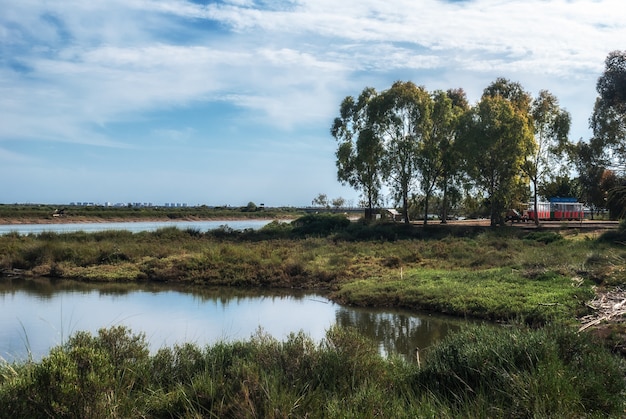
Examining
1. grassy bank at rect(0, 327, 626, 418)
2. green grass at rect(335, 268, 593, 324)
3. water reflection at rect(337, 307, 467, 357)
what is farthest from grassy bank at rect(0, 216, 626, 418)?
water reflection at rect(337, 307, 467, 357)

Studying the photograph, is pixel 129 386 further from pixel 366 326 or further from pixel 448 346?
pixel 366 326

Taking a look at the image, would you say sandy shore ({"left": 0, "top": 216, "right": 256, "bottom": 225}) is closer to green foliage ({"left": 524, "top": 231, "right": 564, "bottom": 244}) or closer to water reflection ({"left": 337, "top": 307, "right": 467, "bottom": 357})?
green foliage ({"left": 524, "top": 231, "right": 564, "bottom": 244})

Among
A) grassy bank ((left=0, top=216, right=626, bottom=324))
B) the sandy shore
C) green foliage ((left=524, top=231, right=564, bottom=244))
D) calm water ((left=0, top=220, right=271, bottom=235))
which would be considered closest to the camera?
grassy bank ((left=0, top=216, right=626, bottom=324))

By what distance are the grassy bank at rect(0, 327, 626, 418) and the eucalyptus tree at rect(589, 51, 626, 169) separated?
30469 mm

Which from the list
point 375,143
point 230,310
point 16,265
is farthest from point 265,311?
point 375,143

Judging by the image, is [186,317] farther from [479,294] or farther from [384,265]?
[384,265]

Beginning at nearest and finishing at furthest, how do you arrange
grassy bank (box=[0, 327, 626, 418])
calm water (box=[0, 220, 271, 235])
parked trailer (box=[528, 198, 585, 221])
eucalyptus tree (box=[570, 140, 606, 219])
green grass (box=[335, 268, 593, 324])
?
grassy bank (box=[0, 327, 626, 418]), green grass (box=[335, 268, 593, 324]), eucalyptus tree (box=[570, 140, 606, 219]), calm water (box=[0, 220, 271, 235]), parked trailer (box=[528, 198, 585, 221])

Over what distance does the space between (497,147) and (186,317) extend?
28385mm

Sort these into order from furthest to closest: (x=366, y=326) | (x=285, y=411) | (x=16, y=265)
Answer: (x=16, y=265), (x=366, y=326), (x=285, y=411)

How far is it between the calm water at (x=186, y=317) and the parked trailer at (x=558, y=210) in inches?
1261

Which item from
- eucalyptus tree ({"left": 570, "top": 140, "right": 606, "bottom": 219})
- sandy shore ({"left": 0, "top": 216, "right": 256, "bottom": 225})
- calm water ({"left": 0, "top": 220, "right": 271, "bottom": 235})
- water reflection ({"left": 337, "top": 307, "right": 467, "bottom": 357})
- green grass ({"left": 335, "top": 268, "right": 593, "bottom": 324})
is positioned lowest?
water reflection ({"left": 337, "top": 307, "right": 467, "bottom": 357})

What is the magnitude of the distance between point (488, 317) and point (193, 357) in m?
10.1

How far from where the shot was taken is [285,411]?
4.85 m

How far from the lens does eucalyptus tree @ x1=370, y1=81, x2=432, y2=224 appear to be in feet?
130
